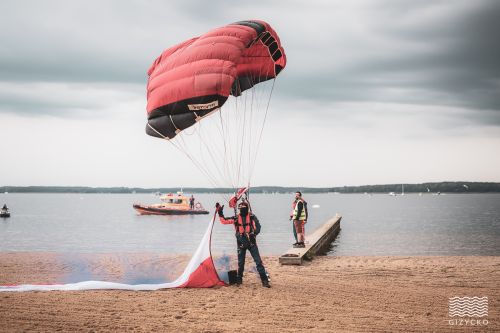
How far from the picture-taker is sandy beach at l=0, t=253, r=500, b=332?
7.12 metres

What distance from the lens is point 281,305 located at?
834cm

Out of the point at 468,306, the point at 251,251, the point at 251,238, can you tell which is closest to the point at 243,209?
the point at 251,238

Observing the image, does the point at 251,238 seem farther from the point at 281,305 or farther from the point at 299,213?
the point at 299,213

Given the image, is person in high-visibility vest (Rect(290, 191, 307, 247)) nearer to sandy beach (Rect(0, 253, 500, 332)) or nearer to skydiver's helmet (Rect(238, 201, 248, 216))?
sandy beach (Rect(0, 253, 500, 332))

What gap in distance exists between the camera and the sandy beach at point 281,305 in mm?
7121

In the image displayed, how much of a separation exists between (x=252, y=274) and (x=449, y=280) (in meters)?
4.91

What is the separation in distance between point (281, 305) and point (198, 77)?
5.11 m

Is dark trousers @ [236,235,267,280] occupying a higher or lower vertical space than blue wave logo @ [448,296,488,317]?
higher

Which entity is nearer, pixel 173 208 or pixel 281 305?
pixel 281 305

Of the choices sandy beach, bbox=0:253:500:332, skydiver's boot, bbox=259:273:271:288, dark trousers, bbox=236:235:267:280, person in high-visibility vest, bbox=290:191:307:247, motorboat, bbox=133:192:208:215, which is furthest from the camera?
motorboat, bbox=133:192:208:215

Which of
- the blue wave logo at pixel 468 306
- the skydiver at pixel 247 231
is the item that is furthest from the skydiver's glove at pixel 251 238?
the blue wave logo at pixel 468 306

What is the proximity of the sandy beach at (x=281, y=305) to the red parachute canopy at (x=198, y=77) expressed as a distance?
3.90 meters

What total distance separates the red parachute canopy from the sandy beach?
12.8ft

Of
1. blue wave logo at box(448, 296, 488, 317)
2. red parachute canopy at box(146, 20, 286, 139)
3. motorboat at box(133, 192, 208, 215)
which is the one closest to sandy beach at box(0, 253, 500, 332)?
blue wave logo at box(448, 296, 488, 317)
